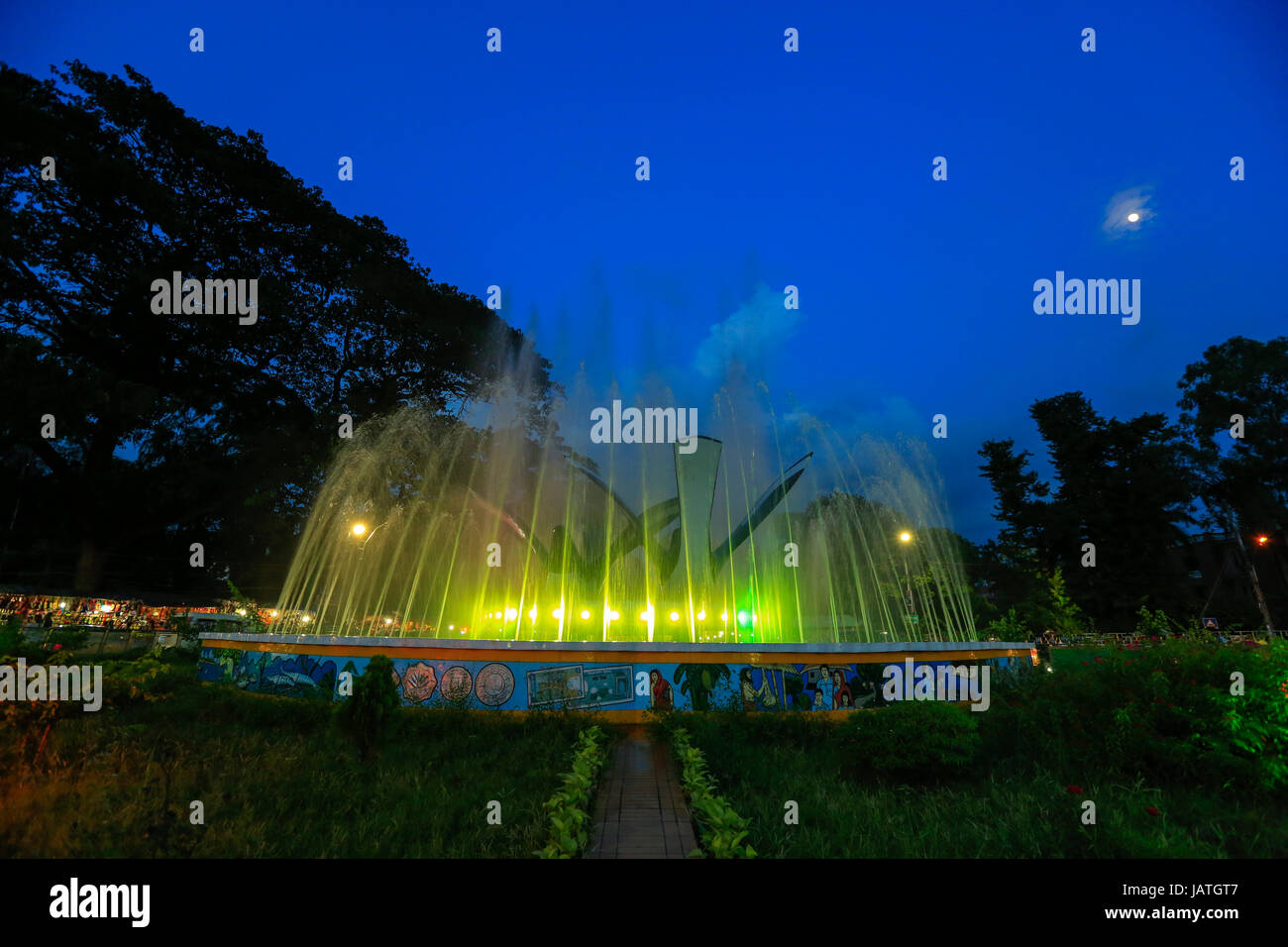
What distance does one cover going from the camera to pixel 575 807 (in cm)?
541

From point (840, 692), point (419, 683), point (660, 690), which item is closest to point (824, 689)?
point (840, 692)

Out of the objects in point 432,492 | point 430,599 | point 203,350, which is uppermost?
point 203,350

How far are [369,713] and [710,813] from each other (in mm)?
4852

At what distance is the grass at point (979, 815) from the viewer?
4.81m

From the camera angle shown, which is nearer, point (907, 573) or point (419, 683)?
point (419, 683)

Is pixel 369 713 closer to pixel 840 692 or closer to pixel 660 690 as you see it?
pixel 660 690

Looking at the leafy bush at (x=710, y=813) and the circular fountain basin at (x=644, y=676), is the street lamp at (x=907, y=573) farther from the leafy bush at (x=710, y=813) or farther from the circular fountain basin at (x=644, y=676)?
the leafy bush at (x=710, y=813)

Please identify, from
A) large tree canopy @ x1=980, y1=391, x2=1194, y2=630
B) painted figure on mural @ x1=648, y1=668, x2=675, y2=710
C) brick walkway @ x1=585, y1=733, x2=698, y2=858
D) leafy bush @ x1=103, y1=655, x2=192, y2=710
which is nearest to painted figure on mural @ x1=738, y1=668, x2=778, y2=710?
painted figure on mural @ x1=648, y1=668, x2=675, y2=710

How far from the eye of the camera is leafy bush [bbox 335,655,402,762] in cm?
762

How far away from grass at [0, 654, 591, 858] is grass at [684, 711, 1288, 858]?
228 cm

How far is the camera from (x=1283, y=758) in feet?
20.9
